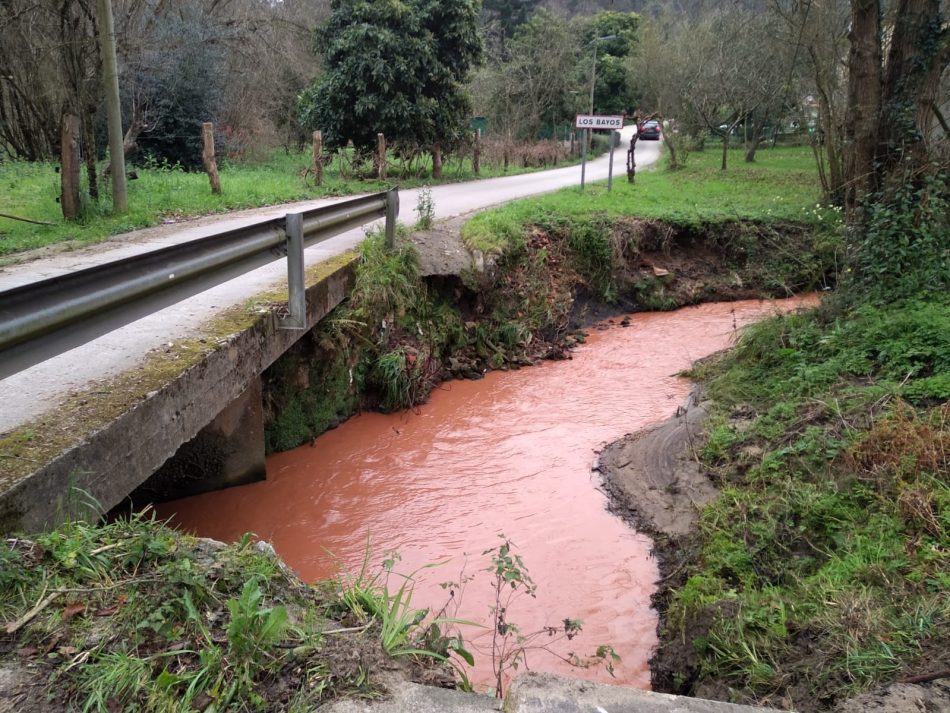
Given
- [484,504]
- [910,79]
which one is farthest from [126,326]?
[910,79]

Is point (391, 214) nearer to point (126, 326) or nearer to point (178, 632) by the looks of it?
point (126, 326)

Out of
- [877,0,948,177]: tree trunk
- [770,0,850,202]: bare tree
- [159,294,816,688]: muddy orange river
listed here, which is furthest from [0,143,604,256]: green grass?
[770,0,850,202]: bare tree

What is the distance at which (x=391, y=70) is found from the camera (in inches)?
746

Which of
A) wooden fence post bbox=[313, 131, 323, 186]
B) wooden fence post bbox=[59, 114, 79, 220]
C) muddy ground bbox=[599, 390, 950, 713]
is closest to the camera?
muddy ground bbox=[599, 390, 950, 713]

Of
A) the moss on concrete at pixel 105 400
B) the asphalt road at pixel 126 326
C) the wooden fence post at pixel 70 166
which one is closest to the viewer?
the moss on concrete at pixel 105 400

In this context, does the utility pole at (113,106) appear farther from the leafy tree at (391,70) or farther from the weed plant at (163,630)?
the leafy tree at (391,70)

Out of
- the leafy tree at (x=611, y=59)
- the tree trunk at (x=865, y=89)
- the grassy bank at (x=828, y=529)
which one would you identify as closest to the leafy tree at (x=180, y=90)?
the tree trunk at (x=865, y=89)

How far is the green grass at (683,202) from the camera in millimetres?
10927

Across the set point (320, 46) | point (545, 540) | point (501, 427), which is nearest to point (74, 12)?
point (320, 46)

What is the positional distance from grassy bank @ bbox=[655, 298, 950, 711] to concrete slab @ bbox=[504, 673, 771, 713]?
1.14m

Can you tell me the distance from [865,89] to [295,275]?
22.2ft

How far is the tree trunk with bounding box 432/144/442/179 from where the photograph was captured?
21156mm

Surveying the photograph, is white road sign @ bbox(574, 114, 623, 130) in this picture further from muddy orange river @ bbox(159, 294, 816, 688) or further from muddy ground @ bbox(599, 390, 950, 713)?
muddy ground @ bbox(599, 390, 950, 713)

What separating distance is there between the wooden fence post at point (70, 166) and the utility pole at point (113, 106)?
0.70m
